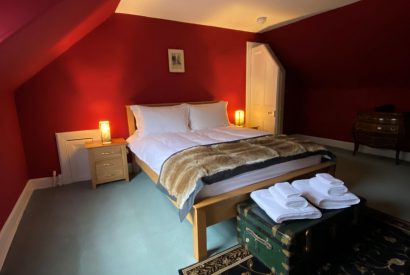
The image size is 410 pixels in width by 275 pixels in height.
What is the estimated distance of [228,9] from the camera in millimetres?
2961

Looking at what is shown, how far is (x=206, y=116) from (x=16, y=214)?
242cm

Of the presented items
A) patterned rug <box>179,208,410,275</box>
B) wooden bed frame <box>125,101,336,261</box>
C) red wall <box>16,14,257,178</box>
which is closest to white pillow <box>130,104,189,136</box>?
red wall <box>16,14,257,178</box>

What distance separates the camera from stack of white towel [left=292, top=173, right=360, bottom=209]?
5.32 feet

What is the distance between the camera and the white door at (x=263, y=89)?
3920mm

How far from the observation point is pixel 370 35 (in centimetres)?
288

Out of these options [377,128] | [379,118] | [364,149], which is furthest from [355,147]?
[379,118]

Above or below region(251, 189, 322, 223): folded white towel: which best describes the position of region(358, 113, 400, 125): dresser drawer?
above

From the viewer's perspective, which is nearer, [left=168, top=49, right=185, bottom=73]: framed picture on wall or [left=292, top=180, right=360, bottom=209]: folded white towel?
[left=292, top=180, right=360, bottom=209]: folded white towel

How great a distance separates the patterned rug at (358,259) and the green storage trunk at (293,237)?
7 cm

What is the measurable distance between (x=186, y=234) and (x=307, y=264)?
952 millimetres

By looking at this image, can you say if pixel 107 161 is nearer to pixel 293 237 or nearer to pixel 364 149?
pixel 293 237

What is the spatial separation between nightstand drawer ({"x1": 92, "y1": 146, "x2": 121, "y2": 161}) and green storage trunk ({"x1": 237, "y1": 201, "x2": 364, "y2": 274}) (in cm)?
186

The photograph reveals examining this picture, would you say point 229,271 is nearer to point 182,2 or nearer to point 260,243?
point 260,243

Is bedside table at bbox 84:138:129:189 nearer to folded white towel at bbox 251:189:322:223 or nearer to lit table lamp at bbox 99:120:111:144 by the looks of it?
lit table lamp at bbox 99:120:111:144
